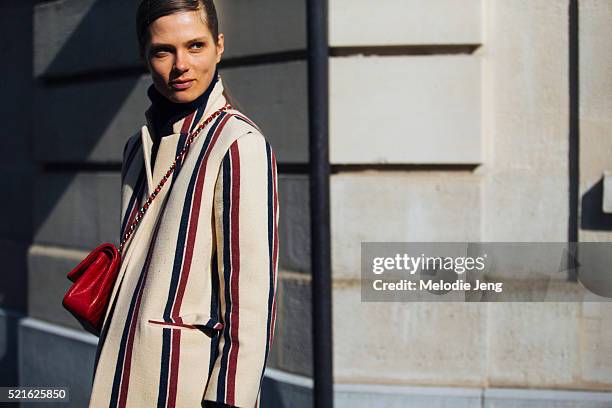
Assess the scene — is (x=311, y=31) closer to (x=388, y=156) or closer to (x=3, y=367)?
(x=388, y=156)

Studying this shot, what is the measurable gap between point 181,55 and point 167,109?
20cm

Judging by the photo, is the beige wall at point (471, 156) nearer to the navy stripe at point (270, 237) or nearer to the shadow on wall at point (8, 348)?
the navy stripe at point (270, 237)

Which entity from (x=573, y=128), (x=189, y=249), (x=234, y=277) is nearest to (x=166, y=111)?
(x=189, y=249)

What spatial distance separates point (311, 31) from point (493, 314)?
182 centimetres

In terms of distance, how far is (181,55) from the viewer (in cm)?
207

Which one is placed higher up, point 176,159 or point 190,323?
Result: point 176,159

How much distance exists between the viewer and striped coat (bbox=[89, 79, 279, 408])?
1961mm

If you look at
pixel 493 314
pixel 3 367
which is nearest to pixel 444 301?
pixel 493 314

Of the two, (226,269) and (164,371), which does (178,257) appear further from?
(164,371)

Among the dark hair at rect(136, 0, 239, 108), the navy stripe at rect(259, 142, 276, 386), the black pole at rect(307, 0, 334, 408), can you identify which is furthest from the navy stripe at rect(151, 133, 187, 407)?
the black pole at rect(307, 0, 334, 408)

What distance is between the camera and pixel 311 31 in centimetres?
306

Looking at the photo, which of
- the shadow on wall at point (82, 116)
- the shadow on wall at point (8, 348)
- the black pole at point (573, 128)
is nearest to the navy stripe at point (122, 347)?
the black pole at point (573, 128)

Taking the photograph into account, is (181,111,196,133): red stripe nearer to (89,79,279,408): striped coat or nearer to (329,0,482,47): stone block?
(89,79,279,408): striped coat

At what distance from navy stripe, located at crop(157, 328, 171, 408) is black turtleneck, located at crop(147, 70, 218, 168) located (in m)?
0.52
